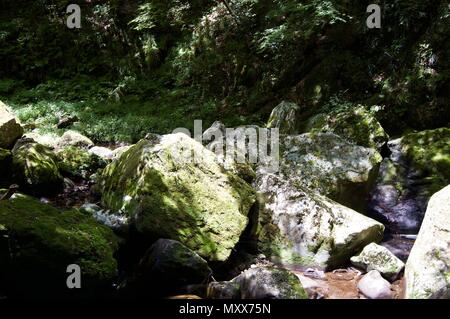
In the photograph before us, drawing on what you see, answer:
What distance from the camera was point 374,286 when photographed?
15.4ft

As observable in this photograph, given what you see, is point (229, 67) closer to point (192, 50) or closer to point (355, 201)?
point (192, 50)

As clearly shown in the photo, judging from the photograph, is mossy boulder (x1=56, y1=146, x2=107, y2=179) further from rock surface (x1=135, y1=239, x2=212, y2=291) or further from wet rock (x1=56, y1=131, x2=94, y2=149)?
rock surface (x1=135, y1=239, x2=212, y2=291)

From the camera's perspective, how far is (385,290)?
4.62 meters

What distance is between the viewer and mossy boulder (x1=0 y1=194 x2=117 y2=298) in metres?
3.82

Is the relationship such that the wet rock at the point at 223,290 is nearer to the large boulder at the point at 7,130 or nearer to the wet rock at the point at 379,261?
the wet rock at the point at 379,261

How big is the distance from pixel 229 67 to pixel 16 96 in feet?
21.7

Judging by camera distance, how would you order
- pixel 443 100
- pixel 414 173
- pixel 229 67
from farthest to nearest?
pixel 229 67 < pixel 443 100 < pixel 414 173

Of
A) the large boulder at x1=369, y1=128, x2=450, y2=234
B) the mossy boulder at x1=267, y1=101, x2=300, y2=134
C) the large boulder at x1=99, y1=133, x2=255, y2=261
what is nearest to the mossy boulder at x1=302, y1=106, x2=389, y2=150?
the large boulder at x1=369, y1=128, x2=450, y2=234

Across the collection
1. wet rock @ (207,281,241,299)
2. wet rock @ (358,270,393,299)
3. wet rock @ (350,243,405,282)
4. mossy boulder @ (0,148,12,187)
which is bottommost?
wet rock @ (358,270,393,299)

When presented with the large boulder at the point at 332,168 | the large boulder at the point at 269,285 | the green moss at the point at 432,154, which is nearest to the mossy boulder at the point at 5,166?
the large boulder at the point at 332,168

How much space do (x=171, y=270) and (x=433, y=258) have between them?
273 cm

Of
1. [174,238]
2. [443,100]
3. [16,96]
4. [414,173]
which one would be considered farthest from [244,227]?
[16,96]

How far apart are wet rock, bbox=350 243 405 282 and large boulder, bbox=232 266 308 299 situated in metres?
1.14

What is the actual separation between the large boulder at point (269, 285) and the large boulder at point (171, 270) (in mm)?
454
